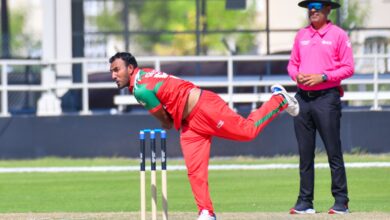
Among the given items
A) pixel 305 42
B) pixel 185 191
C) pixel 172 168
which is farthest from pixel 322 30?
pixel 172 168

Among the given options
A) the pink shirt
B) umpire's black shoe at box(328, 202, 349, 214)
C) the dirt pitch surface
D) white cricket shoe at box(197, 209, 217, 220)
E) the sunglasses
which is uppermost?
the sunglasses

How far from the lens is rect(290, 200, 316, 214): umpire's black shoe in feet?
40.6

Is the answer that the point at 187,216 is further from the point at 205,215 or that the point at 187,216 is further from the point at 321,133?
the point at 321,133

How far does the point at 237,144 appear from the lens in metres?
20.2

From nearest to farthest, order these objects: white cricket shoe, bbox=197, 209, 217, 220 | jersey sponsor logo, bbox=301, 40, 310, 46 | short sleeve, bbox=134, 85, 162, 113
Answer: short sleeve, bbox=134, 85, 162, 113, white cricket shoe, bbox=197, 209, 217, 220, jersey sponsor logo, bbox=301, 40, 310, 46

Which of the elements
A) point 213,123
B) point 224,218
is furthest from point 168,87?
point 224,218

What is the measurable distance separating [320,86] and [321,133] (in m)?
0.53

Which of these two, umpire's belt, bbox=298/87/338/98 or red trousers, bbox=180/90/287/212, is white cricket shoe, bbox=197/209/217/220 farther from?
umpire's belt, bbox=298/87/338/98

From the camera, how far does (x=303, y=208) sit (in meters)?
12.4

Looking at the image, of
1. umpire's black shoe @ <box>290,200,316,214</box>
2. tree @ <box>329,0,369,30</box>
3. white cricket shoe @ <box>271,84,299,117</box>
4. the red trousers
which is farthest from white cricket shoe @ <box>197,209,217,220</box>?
tree @ <box>329,0,369,30</box>

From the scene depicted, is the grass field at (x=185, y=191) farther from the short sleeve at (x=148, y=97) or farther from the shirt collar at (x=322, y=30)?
the short sleeve at (x=148, y=97)

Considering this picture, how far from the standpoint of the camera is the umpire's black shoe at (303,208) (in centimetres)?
1238

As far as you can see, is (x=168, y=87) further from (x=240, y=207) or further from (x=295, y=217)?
(x=240, y=207)

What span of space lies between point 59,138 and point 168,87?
9.62 m
